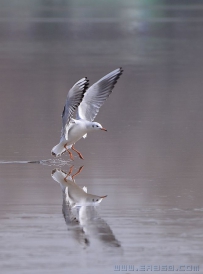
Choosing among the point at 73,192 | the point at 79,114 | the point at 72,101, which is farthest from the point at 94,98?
the point at 73,192

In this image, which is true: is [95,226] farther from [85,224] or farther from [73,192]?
[73,192]

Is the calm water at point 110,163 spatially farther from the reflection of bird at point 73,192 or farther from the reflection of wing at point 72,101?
the reflection of wing at point 72,101

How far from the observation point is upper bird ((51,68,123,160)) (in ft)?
30.2

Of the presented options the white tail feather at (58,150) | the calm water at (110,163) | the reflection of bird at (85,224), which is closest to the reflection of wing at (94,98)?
the calm water at (110,163)

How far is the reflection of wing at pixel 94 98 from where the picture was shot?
9.87m

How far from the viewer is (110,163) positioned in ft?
28.8

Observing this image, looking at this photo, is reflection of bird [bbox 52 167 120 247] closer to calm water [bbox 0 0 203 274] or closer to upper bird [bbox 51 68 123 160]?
calm water [bbox 0 0 203 274]

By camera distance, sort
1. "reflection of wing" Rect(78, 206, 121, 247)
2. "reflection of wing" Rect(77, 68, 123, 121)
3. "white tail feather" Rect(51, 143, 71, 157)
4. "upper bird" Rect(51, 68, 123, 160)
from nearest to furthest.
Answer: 1. "reflection of wing" Rect(78, 206, 121, 247)
2. "white tail feather" Rect(51, 143, 71, 157)
3. "upper bird" Rect(51, 68, 123, 160)
4. "reflection of wing" Rect(77, 68, 123, 121)

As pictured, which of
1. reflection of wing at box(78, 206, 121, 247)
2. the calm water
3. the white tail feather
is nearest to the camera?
the calm water

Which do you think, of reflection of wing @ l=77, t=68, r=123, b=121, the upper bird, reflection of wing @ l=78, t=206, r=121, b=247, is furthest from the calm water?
reflection of wing @ l=77, t=68, r=123, b=121

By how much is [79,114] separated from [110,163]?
115cm

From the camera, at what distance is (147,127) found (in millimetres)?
10758

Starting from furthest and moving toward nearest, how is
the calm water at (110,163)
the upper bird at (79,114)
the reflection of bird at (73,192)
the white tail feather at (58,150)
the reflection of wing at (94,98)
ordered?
the reflection of wing at (94,98)
the upper bird at (79,114)
the white tail feather at (58,150)
the reflection of bird at (73,192)
the calm water at (110,163)

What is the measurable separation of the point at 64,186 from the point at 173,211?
132cm
